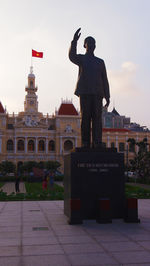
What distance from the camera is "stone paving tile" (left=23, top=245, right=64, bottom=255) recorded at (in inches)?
222

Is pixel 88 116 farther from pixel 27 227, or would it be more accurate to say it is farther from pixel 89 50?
pixel 27 227

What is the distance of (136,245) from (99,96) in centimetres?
500

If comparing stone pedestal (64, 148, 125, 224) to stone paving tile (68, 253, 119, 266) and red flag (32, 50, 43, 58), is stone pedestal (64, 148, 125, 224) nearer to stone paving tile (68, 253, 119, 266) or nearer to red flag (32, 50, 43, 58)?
stone paving tile (68, 253, 119, 266)

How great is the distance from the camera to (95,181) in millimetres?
8820

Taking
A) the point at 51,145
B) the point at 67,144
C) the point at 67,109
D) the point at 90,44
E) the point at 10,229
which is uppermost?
the point at 67,109

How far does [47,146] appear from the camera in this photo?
67.7 meters

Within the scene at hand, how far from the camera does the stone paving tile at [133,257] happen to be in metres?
5.13

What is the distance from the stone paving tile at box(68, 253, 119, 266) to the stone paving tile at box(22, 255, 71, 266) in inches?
5.2

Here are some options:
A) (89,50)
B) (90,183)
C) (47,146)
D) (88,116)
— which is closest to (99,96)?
(88,116)

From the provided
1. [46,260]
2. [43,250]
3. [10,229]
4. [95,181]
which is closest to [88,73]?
[95,181]

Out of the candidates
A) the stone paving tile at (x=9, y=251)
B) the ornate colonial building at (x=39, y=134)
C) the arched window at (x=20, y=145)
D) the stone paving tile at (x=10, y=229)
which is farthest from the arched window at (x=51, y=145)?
the stone paving tile at (x=9, y=251)

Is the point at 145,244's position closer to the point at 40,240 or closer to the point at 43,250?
the point at 43,250

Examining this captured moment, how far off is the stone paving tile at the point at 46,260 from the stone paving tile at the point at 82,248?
1.22ft

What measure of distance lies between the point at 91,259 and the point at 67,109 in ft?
220
